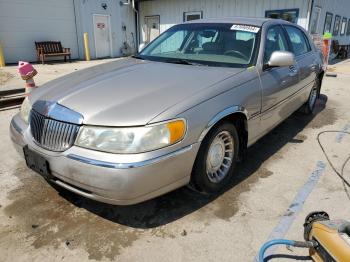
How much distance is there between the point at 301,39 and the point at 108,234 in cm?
431

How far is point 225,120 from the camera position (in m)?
3.02

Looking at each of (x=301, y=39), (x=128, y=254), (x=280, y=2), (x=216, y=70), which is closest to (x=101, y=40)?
(x=280, y=2)

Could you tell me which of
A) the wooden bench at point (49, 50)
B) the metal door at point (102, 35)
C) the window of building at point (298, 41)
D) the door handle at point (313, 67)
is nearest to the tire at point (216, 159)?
the window of building at point (298, 41)

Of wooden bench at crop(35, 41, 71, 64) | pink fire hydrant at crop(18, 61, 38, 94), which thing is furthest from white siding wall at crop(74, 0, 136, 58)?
pink fire hydrant at crop(18, 61, 38, 94)

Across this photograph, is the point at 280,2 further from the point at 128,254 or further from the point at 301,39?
the point at 128,254

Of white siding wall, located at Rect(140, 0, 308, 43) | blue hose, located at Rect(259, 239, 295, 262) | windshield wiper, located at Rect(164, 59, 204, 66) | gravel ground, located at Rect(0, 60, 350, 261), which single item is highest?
white siding wall, located at Rect(140, 0, 308, 43)

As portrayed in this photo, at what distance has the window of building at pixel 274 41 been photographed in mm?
3737

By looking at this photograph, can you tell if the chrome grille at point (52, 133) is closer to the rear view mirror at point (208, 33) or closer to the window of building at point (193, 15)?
the rear view mirror at point (208, 33)

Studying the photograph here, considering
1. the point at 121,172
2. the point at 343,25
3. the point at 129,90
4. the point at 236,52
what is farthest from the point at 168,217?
the point at 343,25

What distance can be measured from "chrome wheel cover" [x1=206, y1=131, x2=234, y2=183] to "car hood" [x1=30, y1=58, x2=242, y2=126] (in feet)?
Answer: 1.80

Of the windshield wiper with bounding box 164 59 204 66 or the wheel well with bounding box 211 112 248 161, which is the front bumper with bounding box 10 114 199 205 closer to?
the wheel well with bounding box 211 112 248 161

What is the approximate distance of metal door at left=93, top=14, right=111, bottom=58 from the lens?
1709cm

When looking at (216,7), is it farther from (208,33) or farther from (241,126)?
(241,126)

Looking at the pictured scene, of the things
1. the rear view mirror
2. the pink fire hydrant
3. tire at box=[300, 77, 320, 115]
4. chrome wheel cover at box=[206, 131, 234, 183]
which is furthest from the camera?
tire at box=[300, 77, 320, 115]
